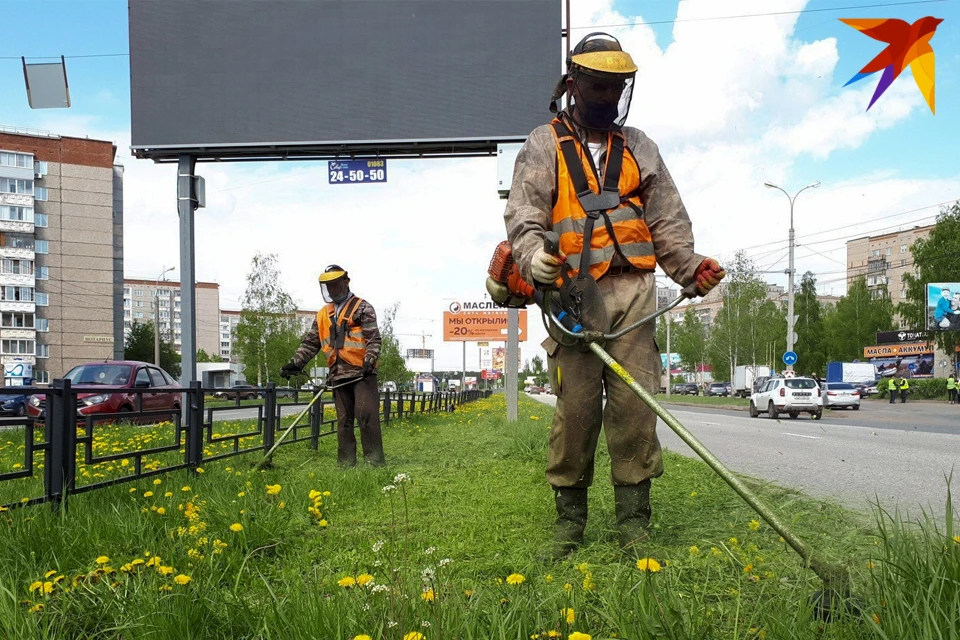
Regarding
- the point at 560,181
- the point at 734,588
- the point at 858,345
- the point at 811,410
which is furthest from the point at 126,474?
the point at 858,345

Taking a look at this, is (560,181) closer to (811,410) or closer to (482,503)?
(482,503)

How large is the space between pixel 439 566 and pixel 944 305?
5042 centimetres

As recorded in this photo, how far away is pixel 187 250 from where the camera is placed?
14695 millimetres

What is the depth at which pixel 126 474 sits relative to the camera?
222 inches

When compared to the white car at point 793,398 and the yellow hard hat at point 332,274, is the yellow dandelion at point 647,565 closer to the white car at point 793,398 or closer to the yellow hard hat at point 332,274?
the yellow hard hat at point 332,274

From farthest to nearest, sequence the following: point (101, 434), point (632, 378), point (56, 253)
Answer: point (56, 253) < point (101, 434) < point (632, 378)

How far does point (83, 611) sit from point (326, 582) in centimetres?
71

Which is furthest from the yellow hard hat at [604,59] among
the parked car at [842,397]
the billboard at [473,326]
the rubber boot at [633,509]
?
the parked car at [842,397]

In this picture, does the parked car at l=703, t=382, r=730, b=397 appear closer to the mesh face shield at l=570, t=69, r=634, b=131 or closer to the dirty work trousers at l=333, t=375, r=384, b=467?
the dirty work trousers at l=333, t=375, r=384, b=467

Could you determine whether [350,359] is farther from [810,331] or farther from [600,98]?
[810,331]

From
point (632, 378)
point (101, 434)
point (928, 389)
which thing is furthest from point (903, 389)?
point (632, 378)

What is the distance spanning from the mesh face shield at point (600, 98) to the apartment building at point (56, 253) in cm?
7846

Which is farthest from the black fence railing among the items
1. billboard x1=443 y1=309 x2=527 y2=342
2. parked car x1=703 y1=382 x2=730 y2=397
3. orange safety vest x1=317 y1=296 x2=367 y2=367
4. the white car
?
parked car x1=703 y1=382 x2=730 y2=397

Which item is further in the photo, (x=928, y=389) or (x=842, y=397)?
(x=928, y=389)
